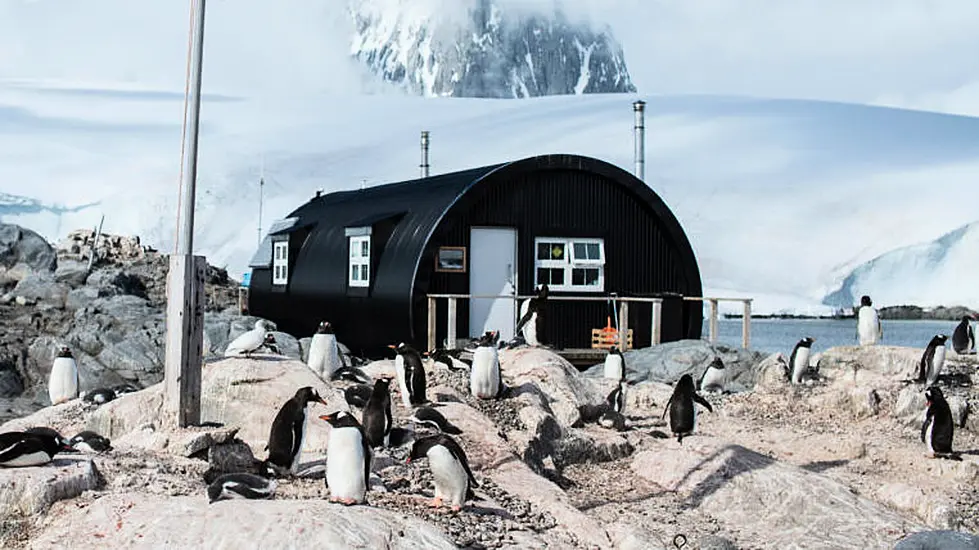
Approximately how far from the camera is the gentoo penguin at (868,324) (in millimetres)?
21594

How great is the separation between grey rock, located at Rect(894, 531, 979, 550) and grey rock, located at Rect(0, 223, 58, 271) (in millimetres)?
37236

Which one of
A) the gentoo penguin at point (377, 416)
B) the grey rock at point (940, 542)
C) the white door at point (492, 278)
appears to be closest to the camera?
the grey rock at point (940, 542)

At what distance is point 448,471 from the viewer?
29.4ft

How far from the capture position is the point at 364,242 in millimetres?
25484

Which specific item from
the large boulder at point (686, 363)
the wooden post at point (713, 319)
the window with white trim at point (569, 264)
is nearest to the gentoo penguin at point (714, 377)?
the large boulder at point (686, 363)

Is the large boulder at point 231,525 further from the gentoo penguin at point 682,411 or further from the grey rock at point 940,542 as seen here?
the gentoo penguin at point 682,411

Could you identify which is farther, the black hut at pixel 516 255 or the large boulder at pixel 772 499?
the black hut at pixel 516 255

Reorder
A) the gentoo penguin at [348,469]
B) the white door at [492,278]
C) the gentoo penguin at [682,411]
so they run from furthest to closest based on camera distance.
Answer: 1. the white door at [492,278]
2. the gentoo penguin at [682,411]
3. the gentoo penguin at [348,469]

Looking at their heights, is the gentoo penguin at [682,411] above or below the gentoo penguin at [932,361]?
below

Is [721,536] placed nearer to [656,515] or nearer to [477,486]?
[656,515]

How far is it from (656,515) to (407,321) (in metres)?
11.9

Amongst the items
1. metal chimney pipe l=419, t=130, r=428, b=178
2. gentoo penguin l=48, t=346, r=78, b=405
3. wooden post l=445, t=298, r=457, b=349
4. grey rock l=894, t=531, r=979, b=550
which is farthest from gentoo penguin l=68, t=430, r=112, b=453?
metal chimney pipe l=419, t=130, r=428, b=178

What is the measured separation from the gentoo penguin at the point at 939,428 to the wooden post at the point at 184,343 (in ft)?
30.4

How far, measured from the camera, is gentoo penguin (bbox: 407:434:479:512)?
29.3 ft
